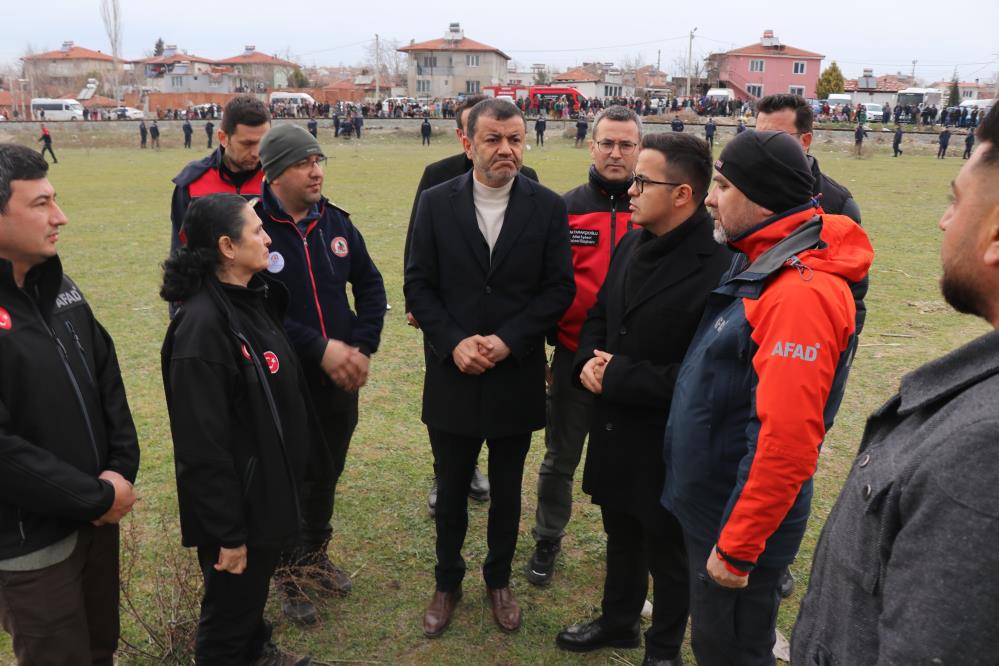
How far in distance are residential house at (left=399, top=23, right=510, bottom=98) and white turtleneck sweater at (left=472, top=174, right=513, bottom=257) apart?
8770cm

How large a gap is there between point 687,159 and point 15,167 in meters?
2.55

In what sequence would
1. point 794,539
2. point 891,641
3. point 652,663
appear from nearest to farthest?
point 891,641 < point 794,539 < point 652,663

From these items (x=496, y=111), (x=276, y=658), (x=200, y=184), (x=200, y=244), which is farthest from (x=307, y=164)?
(x=276, y=658)

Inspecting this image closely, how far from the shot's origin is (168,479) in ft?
16.1

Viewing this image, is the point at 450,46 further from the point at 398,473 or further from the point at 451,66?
the point at 398,473

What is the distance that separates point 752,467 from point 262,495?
6.00 ft

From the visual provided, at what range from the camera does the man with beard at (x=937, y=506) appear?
1191mm

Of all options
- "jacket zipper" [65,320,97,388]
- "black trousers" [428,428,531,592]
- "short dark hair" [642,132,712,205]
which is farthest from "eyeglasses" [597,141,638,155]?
"jacket zipper" [65,320,97,388]

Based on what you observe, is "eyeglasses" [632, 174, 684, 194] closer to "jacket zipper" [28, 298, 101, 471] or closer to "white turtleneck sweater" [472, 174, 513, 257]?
"white turtleneck sweater" [472, 174, 513, 257]

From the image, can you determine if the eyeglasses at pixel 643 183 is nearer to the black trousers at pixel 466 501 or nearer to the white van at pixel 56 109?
the black trousers at pixel 466 501

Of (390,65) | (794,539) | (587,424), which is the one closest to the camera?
(794,539)

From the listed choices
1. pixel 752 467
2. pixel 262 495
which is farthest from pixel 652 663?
pixel 262 495

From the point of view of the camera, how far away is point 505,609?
3.63 m

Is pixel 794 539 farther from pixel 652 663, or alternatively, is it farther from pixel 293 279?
pixel 293 279
